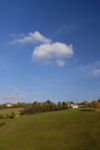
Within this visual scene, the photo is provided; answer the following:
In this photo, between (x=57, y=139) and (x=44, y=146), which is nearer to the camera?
(x=44, y=146)

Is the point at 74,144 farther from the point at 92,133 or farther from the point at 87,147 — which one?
the point at 92,133

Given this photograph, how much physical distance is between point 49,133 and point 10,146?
11229mm

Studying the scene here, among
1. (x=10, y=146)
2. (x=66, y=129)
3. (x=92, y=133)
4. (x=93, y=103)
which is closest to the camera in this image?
(x=10, y=146)

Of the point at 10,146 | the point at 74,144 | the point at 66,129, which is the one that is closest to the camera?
the point at 74,144

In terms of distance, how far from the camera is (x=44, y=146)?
4841cm

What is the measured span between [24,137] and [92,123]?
51.9 ft

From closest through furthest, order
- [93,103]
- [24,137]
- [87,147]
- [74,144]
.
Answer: [87,147]
[74,144]
[24,137]
[93,103]

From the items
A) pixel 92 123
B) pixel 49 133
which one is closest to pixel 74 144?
pixel 49 133

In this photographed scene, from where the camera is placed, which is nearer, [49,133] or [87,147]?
[87,147]

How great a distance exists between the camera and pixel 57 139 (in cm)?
5328

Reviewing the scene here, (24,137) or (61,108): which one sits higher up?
(61,108)

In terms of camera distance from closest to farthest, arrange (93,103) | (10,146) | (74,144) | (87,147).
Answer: (87,147) → (74,144) → (10,146) → (93,103)

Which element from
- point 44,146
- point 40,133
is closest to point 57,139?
point 44,146

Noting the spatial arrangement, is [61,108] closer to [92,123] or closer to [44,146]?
[92,123]
